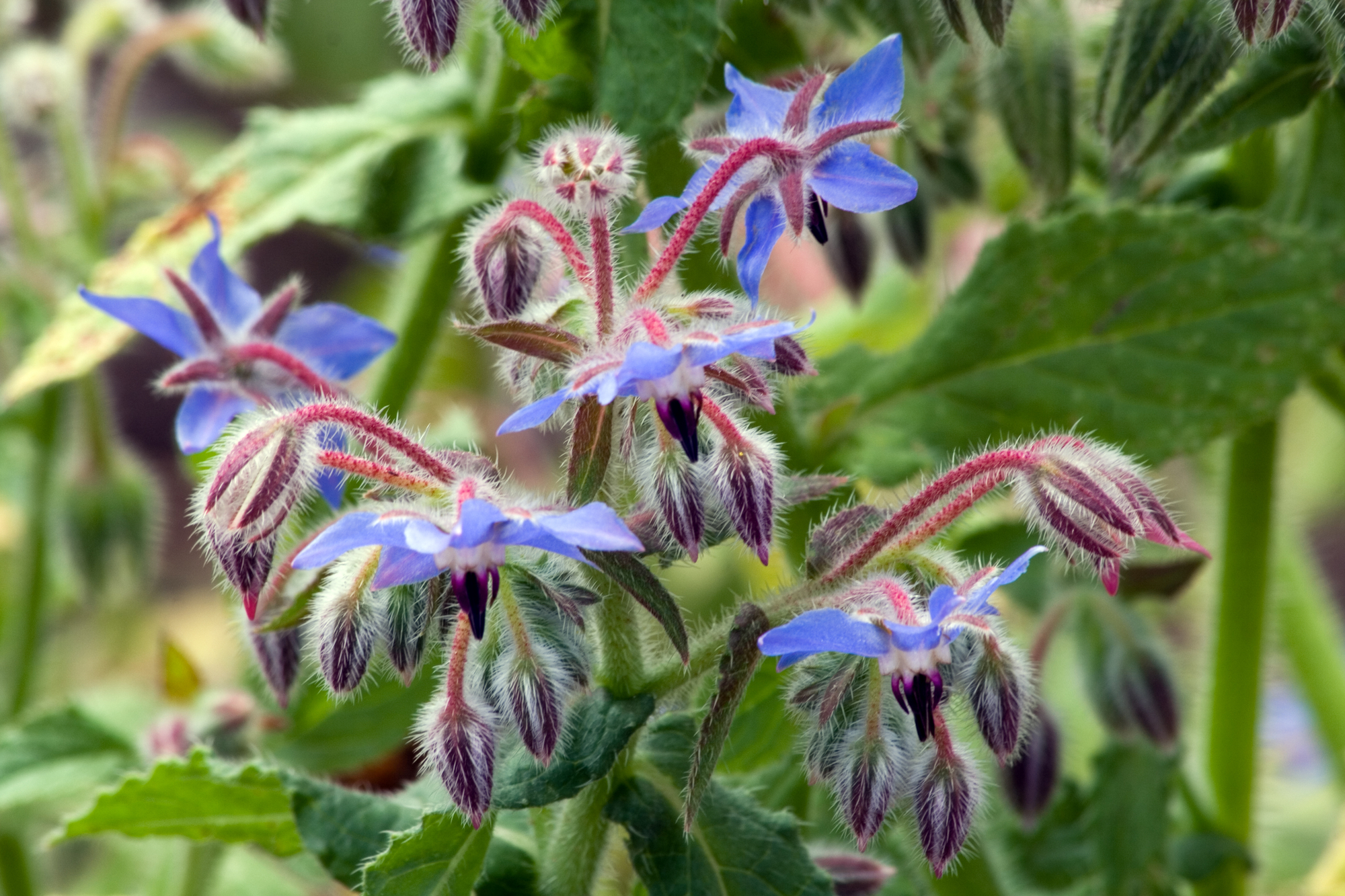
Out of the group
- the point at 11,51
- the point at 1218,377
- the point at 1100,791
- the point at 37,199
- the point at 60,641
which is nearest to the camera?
the point at 1218,377

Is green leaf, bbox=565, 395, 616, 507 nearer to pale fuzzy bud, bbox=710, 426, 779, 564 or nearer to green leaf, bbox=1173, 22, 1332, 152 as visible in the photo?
pale fuzzy bud, bbox=710, 426, 779, 564

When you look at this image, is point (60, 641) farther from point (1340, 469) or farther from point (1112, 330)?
point (1340, 469)

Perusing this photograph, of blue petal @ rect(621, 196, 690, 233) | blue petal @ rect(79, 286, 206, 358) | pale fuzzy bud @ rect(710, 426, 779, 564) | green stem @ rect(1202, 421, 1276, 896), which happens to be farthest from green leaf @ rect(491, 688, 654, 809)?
green stem @ rect(1202, 421, 1276, 896)

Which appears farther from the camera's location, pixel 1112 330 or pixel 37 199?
→ pixel 37 199

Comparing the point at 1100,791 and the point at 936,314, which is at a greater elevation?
the point at 936,314

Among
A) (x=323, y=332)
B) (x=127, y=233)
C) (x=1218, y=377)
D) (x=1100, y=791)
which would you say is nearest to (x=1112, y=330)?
(x=1218, y=377)

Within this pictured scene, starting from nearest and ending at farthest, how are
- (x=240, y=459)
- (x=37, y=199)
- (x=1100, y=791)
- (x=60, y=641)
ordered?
Answer: (x=240, y=459) < (x=1100, y=791) < (x=37, y=199) < (x=60, y=641)

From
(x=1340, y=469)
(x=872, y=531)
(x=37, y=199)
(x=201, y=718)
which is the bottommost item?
(x=201, y=718)
